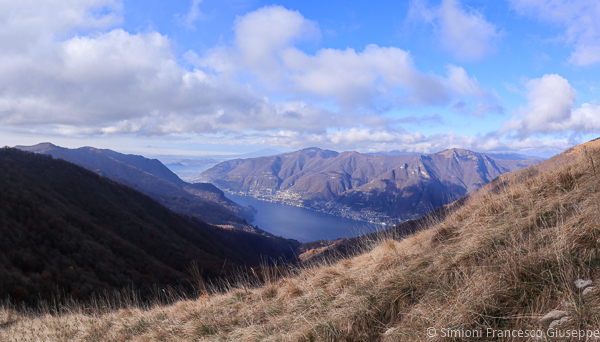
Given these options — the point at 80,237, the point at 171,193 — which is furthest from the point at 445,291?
the point at 171,193

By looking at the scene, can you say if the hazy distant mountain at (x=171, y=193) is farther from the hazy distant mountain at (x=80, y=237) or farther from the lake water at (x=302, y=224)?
the hazy distant mountain at (x=80, y=237)

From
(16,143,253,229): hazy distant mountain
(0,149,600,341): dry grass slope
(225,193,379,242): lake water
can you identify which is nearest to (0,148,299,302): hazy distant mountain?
(0,149,600,341): dry grass slope

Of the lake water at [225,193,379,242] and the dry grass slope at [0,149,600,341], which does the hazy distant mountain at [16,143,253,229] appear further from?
the dry grass slope at [0,149,600,341]

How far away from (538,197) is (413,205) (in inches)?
7934

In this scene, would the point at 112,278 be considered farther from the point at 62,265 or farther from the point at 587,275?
the point at 587,275

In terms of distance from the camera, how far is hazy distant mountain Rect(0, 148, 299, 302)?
16.8 m

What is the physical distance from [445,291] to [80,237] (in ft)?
112

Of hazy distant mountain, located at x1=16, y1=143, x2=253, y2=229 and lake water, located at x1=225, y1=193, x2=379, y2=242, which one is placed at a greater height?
hazy distant mountain, located at x1=16, y1=143, x2=253, y2=229

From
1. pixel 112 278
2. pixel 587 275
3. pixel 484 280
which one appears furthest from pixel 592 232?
pixel 112 278

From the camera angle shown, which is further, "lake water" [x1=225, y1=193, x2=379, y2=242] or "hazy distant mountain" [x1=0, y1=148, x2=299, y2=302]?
"lake water" [x1=225, y1=193, x2=379, y2=242]

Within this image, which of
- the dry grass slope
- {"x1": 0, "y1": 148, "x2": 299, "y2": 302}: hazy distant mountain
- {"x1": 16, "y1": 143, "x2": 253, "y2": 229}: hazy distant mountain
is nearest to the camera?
the dry grass slope

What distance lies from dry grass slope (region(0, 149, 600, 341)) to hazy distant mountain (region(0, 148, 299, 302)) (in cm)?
433

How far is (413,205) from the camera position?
607 feet

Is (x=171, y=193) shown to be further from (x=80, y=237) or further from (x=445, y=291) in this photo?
(x=445, y=291)
